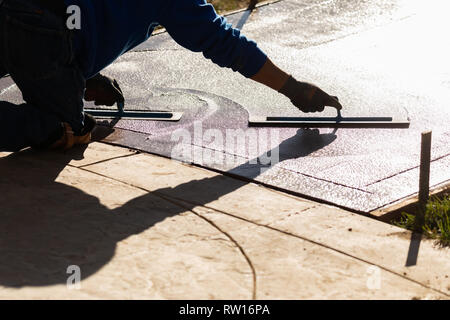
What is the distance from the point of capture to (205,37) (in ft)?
13.1

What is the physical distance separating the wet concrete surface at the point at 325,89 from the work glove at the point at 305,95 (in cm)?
15

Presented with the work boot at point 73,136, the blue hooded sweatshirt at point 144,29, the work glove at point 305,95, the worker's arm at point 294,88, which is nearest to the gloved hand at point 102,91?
the work boot at point 73,136

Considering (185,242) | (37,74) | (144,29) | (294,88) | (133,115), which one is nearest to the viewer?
(185,242)

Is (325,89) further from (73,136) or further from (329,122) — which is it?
(73,136)

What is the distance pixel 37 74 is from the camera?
3832mm

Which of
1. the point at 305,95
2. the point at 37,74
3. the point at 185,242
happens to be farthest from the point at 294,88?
the point at 185,242

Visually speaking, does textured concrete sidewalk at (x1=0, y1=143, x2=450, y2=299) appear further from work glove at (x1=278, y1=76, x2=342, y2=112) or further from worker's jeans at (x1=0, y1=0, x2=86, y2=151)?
work glove at (x1=278, y1=76, x2=342, y2=112)

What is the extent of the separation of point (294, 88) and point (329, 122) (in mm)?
336

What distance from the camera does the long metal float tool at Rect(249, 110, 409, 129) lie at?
4.49 m

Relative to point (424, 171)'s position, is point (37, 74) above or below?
above

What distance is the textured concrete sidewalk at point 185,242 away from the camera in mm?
2854

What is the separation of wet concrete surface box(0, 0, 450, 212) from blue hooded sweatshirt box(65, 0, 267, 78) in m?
0.52

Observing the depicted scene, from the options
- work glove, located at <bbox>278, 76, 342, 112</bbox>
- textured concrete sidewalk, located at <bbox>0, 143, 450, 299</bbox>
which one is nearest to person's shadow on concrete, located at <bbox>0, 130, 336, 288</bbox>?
textured concrete sidewalk, located at <bbox>0, 143, 450, 299</bbox>

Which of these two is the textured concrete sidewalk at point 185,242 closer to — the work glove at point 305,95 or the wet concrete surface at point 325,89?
the wet concrete surface at point 325,89
